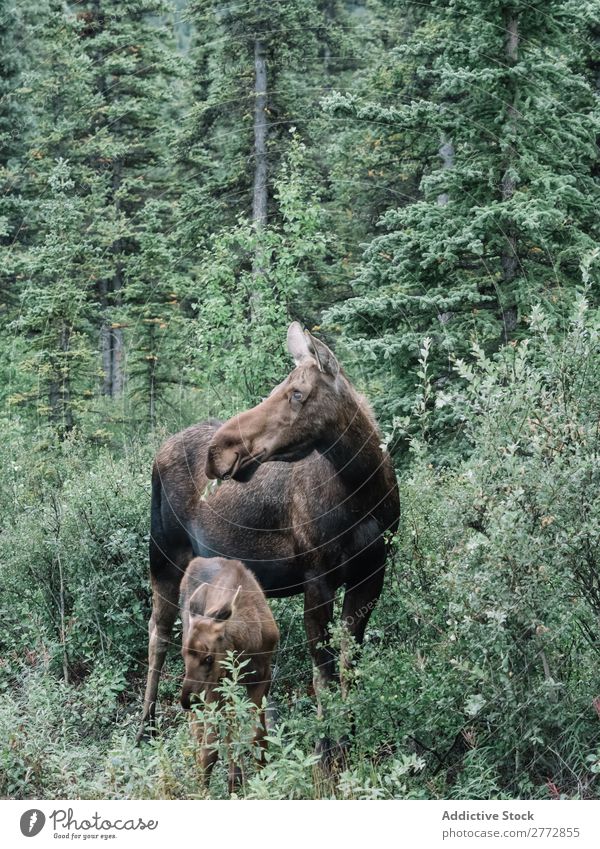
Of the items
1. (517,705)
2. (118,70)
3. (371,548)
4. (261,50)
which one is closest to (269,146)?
(261,50)

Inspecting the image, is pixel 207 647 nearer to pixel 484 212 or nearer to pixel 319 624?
pixel 319 624

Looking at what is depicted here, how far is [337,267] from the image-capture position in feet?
31.6

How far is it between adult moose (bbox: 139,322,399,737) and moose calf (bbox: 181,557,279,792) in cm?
27

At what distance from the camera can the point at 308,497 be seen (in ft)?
22.7

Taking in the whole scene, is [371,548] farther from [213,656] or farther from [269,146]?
[269,146]

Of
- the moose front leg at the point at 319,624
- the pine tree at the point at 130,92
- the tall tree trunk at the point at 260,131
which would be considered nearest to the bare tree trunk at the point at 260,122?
the tall tree trunk at the point at 260,131

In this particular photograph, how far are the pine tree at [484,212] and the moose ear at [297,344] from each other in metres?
2.56

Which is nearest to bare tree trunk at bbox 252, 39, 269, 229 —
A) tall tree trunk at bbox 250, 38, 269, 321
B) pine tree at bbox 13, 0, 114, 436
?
tall tree trunk at bbox 250, 38, 269, 321

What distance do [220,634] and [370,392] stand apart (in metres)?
4.35

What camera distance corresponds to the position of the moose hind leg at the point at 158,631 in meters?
7.95
